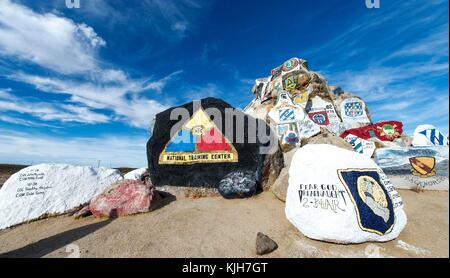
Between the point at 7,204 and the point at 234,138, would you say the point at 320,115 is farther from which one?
the point at 7,204

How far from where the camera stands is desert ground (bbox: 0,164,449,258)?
3.45 meters

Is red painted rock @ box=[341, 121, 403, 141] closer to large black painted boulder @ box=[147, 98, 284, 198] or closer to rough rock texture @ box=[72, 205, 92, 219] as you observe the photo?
large black painted boulder @ box=[147, 98, 284, 198]

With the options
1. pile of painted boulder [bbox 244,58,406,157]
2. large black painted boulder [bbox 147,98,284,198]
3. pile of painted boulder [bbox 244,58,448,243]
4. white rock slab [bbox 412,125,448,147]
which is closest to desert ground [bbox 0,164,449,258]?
pile of painted boulder [bbox 244,58,448,243]

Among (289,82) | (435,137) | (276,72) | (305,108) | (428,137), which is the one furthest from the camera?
(276,72)

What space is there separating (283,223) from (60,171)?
7483 mm

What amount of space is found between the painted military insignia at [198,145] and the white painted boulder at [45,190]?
9.29ft

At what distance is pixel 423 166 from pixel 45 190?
513 inches

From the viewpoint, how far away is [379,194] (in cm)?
398

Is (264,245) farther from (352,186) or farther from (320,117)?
(320,117)

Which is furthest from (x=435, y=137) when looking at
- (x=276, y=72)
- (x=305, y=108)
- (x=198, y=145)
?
(x=276, y=72)

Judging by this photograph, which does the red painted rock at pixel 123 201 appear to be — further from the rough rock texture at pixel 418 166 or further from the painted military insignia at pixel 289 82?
the painted military insignia at pixel 289 82

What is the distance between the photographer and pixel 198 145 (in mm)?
6789

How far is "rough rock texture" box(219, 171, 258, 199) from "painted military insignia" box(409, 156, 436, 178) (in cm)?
610
